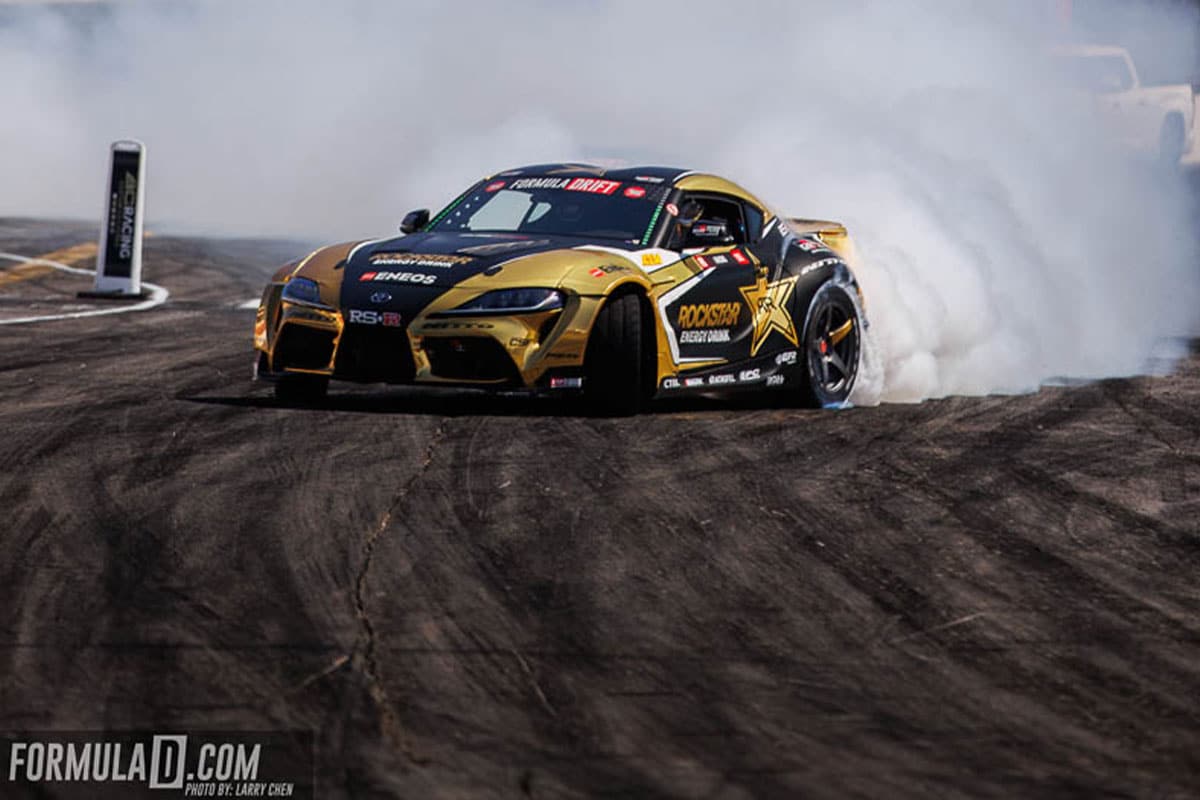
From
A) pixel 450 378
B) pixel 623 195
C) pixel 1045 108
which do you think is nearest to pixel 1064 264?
pixel 1045 108

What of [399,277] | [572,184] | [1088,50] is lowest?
[399,277]

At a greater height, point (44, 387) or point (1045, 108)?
point (1045, 108)

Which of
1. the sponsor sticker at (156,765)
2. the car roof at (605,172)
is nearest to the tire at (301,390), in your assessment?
the car roof at (605,172)

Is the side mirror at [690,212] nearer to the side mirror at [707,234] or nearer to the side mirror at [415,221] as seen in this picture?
the side mirror at [707,234]

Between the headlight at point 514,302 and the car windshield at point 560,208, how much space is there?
89 cm

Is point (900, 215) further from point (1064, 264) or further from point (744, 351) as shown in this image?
point (744, 351)

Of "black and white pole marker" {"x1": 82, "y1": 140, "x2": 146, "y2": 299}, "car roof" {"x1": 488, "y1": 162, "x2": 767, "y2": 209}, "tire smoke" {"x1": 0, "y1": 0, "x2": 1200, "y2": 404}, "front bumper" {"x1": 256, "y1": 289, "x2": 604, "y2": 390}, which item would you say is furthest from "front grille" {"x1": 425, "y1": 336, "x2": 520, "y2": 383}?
"black and white pole marker" {"x1": 82, "y1": 140, "x2": 146, "y2": 299}

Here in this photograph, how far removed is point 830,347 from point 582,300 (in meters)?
2.11

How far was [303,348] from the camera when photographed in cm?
963

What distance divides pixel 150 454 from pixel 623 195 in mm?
3366

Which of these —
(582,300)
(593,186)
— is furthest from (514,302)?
(593,186)

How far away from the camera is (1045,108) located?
21.9m

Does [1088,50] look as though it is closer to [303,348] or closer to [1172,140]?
[1172,140]

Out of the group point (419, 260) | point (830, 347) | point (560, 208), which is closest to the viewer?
point (419, 260)
